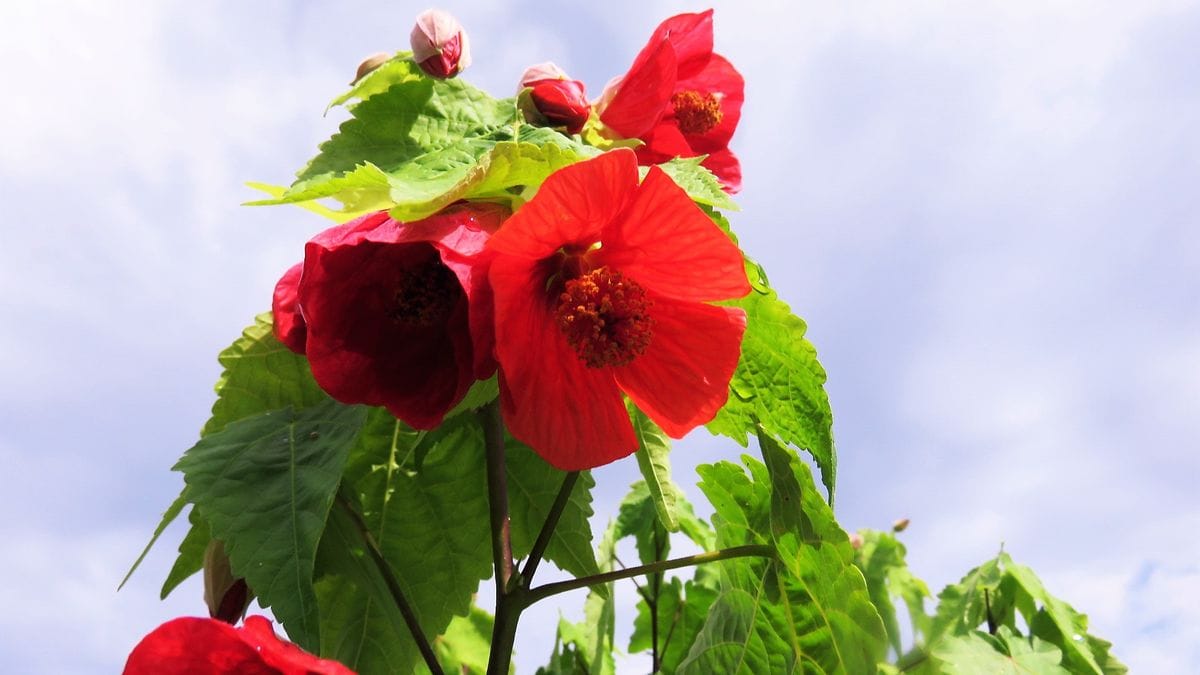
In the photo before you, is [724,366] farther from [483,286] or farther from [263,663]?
[263,663]

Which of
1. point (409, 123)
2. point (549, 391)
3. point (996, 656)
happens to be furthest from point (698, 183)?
point (996, 656)

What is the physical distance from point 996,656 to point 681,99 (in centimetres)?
100

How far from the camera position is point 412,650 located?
0.93m

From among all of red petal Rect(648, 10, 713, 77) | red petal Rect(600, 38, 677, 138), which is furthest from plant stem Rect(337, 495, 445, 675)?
red petal Rect(648, 10, 713, 77)

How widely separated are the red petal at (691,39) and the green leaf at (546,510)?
42 centimetres

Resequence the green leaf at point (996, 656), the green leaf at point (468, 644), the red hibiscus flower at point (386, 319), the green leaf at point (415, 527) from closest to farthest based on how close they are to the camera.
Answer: the red hibiscus flower at point (386, 319) → the green leaf at point (415, 527) → the green leaf at point (996, 656) → the green leaf at point (468, 644)

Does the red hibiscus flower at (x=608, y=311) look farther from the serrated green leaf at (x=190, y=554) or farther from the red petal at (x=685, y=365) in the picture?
the serrated green leaf at (x=190, y=554)

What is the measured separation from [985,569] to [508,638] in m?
1.35

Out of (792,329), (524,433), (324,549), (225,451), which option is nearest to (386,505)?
(324,549)

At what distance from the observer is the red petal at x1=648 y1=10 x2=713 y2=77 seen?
3.24ft

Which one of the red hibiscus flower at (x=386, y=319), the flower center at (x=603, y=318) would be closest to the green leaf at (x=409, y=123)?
the red hibiscus flower at (x=386, y=319)

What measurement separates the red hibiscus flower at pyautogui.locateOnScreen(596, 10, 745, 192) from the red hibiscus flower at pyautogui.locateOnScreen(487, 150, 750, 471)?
199 millimetres

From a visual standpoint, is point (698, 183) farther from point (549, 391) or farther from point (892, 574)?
point (892, 574)

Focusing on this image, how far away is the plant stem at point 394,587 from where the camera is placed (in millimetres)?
821
